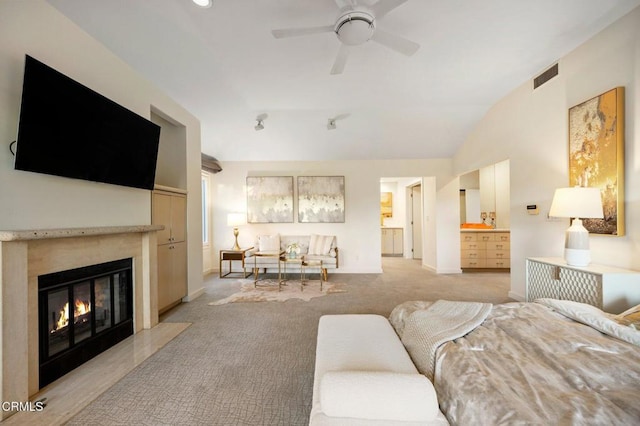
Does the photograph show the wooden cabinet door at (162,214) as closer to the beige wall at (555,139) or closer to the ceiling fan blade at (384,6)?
the ceiling fan blade at (384,6)

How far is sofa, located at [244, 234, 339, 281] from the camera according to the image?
5121mm

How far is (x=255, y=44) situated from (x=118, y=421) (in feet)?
10.9

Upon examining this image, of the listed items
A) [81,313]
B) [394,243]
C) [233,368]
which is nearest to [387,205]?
[394,243]

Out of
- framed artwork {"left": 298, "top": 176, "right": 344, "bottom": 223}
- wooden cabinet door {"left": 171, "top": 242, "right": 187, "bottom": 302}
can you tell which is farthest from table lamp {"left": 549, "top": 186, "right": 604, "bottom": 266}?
wooden cabinet door {"left": 171, "top": 242, "right": 187, "bottom": 302}

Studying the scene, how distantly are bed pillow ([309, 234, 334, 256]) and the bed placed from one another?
376 cm

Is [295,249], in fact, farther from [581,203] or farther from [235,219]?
[581,203]

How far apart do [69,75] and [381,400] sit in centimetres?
318

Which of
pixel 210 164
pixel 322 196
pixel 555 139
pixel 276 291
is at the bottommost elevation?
pixel 276 291

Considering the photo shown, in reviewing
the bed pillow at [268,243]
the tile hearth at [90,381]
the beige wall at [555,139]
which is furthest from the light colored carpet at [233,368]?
the bed pillow at [268,243]

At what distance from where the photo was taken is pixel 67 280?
2.03 metres

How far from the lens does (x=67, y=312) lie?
2.05m

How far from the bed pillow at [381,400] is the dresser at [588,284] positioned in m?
2.30

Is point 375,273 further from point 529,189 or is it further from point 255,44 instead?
point 255,44

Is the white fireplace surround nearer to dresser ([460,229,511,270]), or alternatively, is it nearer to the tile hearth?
the tile hearth
